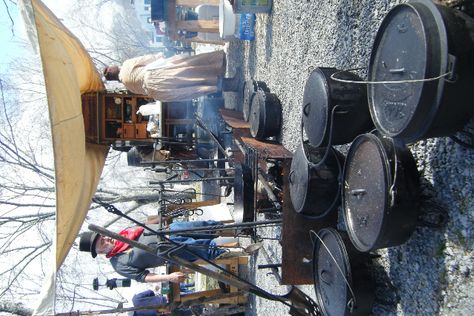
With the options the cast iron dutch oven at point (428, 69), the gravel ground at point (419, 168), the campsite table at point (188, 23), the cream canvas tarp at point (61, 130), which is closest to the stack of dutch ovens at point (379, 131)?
the cast iron dutch oven at point (428, 69)

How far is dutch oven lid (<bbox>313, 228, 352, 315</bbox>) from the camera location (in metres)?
3.10

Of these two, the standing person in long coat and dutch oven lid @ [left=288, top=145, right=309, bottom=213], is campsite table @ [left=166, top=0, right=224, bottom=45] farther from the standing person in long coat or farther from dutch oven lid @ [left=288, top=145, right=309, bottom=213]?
dutch oven lid @ [left=288, top=145, right=309, bottom=213]

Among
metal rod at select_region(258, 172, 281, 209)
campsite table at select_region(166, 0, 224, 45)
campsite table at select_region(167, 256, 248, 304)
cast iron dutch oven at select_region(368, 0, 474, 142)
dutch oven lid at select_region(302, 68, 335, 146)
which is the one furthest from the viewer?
campsite table at select_region(166, 0, 224, 45)

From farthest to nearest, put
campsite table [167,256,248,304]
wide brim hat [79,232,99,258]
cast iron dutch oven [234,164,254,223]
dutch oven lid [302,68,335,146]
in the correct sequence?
campsite table [167,256,248,304], wide brim hat [79,232,99,258], cast iron dutch oven [234,164,254,223], dutch oven lid [302,68,335,146]

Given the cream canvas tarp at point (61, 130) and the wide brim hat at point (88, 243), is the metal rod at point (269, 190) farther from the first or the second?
the wide brim hat at point (88, 243)

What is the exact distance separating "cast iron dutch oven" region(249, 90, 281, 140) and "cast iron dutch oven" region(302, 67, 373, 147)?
7.42ft

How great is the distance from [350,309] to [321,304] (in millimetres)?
551

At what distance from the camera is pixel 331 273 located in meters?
3.35

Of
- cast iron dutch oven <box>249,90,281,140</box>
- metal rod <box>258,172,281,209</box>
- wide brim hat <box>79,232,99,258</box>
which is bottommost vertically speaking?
wide brim hat <box>79,232,99,258</box>

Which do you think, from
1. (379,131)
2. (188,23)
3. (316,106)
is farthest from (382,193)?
(188,23)

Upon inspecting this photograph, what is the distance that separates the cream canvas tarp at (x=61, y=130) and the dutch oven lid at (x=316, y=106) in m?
2.12

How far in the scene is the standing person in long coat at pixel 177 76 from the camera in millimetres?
7289

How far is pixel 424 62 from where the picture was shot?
6.73 ft

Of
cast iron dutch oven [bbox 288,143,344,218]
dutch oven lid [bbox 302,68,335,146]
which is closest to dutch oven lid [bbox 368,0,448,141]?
dutch oven lid [bbox 302,68,335,146]
